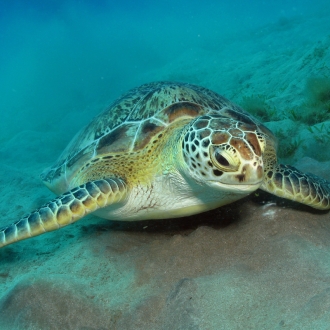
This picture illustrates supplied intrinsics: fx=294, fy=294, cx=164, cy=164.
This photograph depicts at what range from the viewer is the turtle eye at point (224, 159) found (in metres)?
2.07

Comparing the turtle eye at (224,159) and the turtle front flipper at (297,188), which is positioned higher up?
the turtle eye at (224,159)

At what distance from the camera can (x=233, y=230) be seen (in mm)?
2902

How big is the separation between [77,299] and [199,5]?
106 meters

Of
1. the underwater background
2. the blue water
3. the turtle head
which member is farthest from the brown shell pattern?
the blue water

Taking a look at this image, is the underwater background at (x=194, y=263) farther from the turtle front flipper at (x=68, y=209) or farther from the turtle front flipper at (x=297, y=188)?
the turtle front flipper at (x=68, y=209)

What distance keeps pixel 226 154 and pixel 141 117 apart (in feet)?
5.11

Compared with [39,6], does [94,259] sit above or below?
below

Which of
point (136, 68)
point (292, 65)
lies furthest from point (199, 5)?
point (292, 65)

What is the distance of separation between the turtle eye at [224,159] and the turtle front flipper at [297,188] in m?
0.95

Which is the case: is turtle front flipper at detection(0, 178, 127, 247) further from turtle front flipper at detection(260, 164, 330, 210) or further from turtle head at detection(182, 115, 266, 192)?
turtle front flipper at detection(260, 164, 330, 210)

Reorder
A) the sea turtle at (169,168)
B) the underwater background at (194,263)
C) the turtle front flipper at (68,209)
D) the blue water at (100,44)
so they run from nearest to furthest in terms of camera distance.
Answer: the underwater background at (194,263)
the sea turtle at (169,168)
the turtle front flipper at (68,209)
the blue water at (100,44)

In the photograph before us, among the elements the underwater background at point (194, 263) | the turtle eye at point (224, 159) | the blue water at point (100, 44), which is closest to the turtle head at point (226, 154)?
the turtle eye at point (224, 159)

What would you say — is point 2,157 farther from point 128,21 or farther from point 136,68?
Result: point 128,21

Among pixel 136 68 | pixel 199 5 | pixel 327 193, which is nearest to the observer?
pixel 327 193
